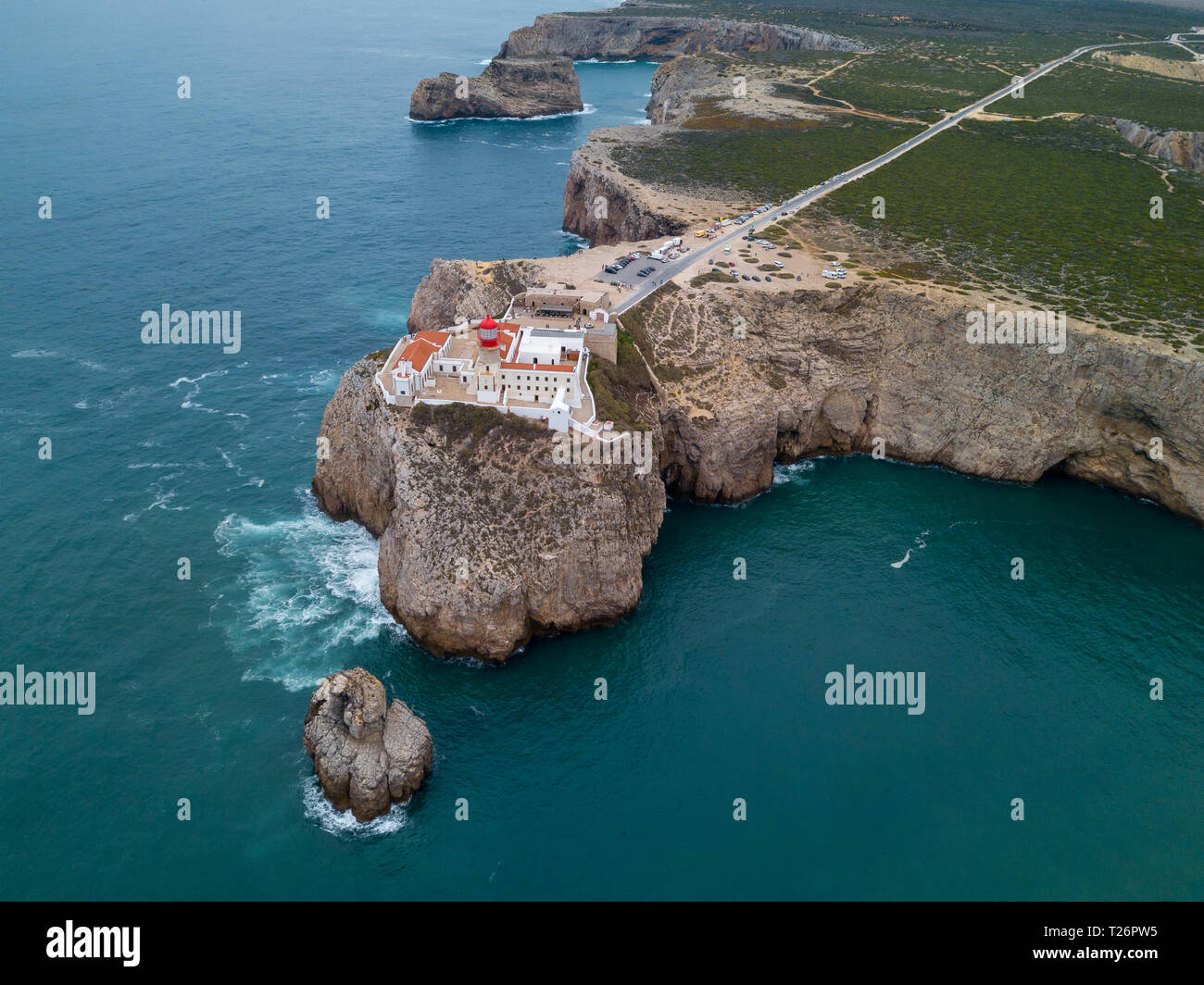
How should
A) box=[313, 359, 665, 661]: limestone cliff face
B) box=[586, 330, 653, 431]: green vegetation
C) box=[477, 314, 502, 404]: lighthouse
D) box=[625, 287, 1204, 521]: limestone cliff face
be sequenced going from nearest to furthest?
box=[313, 359, 665, 661]: limestone cliff face, box=[477, 314, 502, 404]: lighthouse, box=[586, 330, 653, 431]: green vegetation, box=[625, 287, 1204, 521]: limestone cliff face

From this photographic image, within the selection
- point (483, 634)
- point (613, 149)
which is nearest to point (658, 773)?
point (483, 634)

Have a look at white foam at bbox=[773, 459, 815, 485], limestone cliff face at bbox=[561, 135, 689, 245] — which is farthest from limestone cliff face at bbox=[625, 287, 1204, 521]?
limestone cliff face at bbox=[561, 135, 689, 245]

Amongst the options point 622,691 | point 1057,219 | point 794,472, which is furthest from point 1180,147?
point 622,691

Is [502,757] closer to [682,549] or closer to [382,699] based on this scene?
[382,699]

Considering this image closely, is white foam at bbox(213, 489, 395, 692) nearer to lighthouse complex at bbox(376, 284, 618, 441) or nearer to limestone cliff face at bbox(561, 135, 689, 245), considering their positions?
lighthouse complex at bbox(376, 284, 618, 441)

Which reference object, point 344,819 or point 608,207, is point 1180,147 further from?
point 344,819

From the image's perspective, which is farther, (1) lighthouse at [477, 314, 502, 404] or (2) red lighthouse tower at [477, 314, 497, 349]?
(2) red lighthouse tower at [477, 314, 497, 349]

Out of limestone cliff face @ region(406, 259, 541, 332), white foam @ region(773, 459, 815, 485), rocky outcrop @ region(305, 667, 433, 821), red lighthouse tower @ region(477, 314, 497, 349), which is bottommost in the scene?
rocky outcrop @ region(305, 667, 433, 821)
